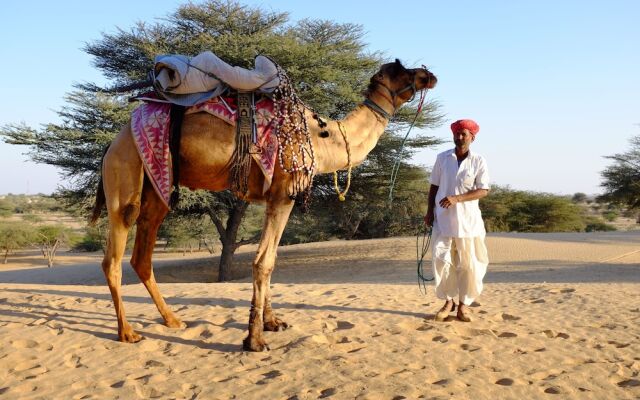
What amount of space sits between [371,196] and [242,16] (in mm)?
6391

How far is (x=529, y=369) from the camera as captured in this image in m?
4.62

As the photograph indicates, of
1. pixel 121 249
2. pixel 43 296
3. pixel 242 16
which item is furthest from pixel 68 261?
pixel 121 249

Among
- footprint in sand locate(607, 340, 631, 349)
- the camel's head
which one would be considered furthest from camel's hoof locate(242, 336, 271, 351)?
footprint in sand locate(607, 340, 631, 349)

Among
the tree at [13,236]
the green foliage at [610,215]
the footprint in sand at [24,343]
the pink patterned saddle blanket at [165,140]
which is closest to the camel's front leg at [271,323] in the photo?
the pink patterned saddle blanket at [165,140]

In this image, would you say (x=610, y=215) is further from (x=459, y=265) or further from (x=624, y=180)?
(x=459, y=265)

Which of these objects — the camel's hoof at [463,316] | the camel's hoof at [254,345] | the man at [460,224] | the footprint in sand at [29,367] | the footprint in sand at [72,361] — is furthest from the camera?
the camel's hoof at [463,316]

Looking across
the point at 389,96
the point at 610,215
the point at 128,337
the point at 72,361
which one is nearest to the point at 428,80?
the point at 389,96

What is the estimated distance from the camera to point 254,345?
16.5 feet

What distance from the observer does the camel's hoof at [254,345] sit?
16.5 feet

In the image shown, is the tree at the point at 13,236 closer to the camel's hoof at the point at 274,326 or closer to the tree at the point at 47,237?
the tree at the point at 47,237

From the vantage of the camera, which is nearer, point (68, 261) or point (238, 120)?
point (238, 120)

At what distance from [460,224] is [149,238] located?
2921 mm

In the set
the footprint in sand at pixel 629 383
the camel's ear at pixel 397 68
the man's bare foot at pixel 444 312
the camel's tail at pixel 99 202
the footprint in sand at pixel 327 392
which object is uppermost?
the camel's ear at pixel 397 68

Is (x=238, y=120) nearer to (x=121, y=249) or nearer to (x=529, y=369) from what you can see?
(x=121, y=249)
